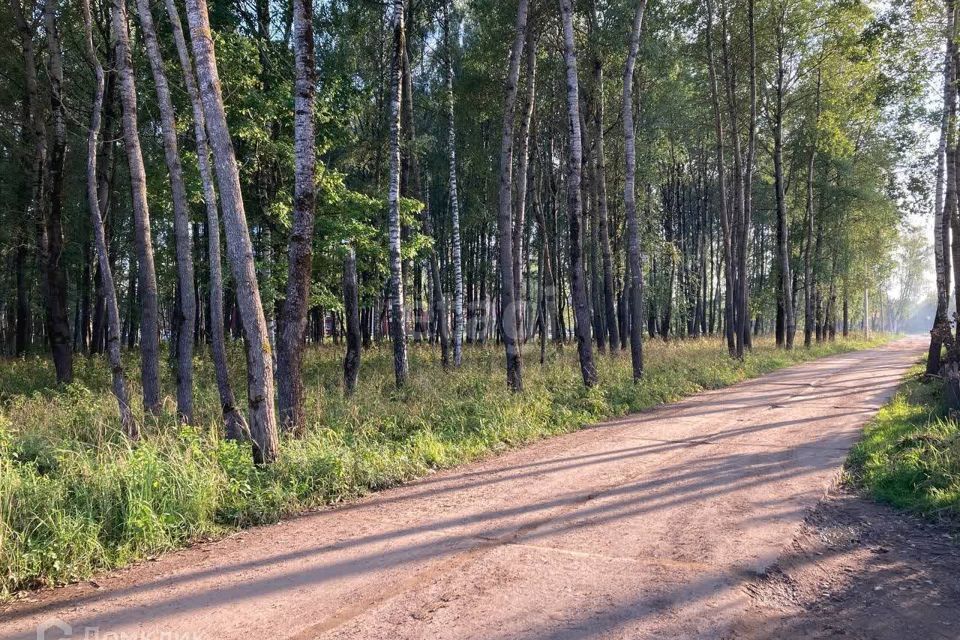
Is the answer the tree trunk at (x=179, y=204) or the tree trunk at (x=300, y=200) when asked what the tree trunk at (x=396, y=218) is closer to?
the tree trunk at (x=179, y=204)

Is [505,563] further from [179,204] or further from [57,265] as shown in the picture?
[57,265]

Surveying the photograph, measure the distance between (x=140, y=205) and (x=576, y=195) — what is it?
9.20 meters

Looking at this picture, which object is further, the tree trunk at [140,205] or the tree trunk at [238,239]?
the tree trunk at [140,205]

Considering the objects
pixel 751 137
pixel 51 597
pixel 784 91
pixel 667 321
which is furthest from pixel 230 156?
pixel 667 321

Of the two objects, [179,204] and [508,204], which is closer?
[179,204]

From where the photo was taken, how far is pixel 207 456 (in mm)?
6152

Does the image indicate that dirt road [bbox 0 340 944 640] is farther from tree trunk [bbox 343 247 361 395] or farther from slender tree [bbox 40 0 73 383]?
slender tree [bbox 40 0 73 383]

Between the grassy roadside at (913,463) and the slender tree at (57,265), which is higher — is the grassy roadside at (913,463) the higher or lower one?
the lower one

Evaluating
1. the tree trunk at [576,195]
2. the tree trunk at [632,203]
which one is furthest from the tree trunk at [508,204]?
the tree trunk at [632,203]

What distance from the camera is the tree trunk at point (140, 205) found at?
28.5 ft

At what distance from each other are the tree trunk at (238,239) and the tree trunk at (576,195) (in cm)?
839

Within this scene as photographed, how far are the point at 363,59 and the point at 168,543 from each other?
18312mm

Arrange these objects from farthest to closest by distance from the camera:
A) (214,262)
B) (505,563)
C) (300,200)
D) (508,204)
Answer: (508,204) < (214,262) < (300,200) < (505,563)

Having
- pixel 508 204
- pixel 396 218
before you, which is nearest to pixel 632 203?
pixel 508 204
